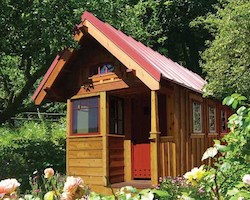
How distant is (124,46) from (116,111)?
2.45m

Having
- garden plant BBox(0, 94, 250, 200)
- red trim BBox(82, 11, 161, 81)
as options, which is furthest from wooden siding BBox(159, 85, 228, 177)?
garden plant BBox(0, 94, 250, 200)

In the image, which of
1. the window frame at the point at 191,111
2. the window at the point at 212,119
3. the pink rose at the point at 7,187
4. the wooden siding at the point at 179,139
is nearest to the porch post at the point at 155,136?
the wooden siding at the point at 179,139

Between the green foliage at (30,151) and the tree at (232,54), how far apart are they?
6.79 m

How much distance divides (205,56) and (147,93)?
2264 mm

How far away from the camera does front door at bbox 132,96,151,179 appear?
37.2 feet

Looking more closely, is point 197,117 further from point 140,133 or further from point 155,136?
point 155,136

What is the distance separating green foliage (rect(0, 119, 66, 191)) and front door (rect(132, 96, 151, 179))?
11.9 feet

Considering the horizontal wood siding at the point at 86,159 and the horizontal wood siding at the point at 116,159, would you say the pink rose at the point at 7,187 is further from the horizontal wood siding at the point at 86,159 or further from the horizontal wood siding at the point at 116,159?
the horizontal wood siding at the point at 116,159

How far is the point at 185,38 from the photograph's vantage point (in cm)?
2997

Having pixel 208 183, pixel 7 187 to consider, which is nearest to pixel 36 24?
pixel 208 183

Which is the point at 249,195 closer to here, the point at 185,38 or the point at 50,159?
the point at 50,159

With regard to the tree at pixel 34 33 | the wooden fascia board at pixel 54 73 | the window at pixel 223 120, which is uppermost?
the tree at pixel 34 33

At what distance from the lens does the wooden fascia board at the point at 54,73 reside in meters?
10.7

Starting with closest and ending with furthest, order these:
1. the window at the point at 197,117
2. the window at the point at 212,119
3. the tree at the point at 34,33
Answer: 1. the tree at the point at 34,33
2. the window at the point at 197,117
3. the window at the point at 212,119
